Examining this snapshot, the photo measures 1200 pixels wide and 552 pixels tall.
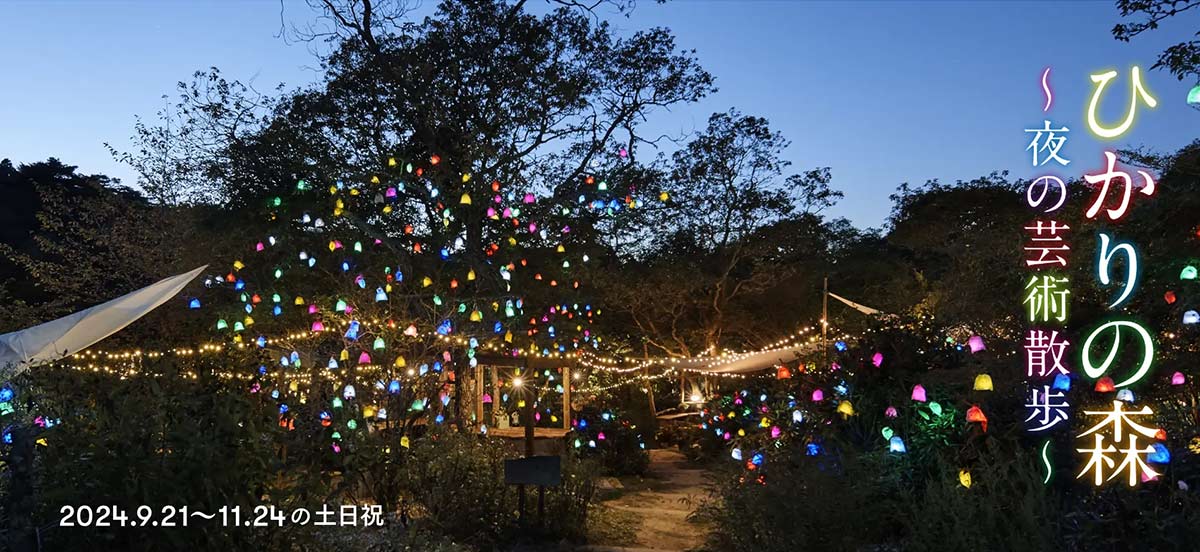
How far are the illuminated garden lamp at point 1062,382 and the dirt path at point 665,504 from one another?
3328mm

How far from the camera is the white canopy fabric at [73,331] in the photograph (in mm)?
8438

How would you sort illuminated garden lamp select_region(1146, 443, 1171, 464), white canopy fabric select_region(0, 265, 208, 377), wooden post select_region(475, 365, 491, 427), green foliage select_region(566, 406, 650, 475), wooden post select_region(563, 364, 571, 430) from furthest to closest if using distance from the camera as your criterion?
green foliage select_region(566, 406, 650, 475)
wooden post select_region(563, 364, 571, 430)
wooden post select_region(475, 365, 491, 427)
white canopy fabric select_region(0, 265, 208, 377)
illuminated garden lamp select_region(1146, 443, 1171, 464)

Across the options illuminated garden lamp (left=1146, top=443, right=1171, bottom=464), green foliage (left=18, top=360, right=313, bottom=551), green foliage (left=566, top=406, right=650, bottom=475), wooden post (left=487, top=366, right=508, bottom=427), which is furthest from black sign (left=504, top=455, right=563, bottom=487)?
green foliage (left=566, top=406, right=650, bottom=475)

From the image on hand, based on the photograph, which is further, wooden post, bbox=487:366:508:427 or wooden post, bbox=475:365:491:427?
wooden post, bbox=487:366:508:427

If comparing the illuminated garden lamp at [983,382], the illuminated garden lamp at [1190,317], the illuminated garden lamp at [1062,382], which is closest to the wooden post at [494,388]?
the illuminated garden lamp at [983,382]

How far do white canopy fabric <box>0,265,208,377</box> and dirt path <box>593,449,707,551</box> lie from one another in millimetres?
5409

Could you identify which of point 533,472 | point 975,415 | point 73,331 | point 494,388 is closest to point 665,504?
point 494,388

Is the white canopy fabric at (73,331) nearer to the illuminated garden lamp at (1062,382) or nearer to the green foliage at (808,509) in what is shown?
the green foliage at (808,509)

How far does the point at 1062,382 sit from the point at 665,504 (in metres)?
5.68

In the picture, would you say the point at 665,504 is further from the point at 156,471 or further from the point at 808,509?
the point at 156,471

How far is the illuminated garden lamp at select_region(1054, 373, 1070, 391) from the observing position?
5.42 metres

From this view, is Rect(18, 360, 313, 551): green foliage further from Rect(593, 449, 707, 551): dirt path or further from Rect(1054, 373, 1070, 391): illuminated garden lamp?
Rect(1054, 373, 1070, 391): illuminated garden lamp

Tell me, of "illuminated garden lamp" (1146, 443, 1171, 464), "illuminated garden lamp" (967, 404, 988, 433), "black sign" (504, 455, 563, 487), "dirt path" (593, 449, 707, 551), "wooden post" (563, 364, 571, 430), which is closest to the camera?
"illuminated garden lamp" (1146, 443, 1171, 464)

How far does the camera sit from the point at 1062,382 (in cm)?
542
